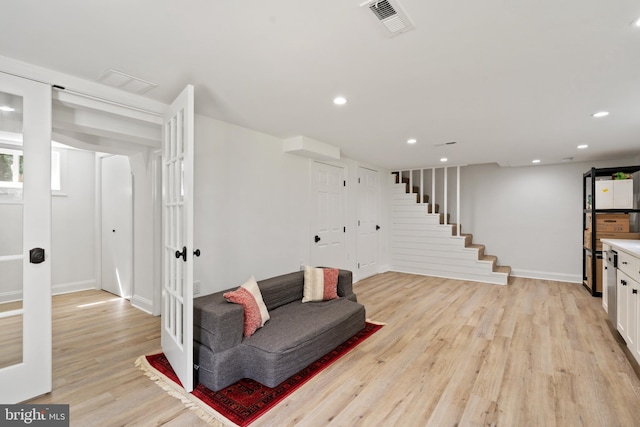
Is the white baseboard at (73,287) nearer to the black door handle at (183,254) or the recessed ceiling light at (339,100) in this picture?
the black door handle at (183,254)

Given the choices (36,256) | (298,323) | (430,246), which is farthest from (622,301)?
(36,256)

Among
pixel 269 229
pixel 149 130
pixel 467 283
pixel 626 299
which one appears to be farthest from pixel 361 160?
pixel 626 299

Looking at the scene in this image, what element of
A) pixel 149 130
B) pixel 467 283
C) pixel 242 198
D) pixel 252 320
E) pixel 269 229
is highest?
pixel 149 130

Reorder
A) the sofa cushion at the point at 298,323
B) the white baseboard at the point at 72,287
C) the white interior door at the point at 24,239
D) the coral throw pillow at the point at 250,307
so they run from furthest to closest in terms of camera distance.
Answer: the white baseboard at the point at 72,287 → the coral throw pillow at the point at 250,307 → the sofa cushion at the point at 298,323 → the white interior door at the point at 24,239

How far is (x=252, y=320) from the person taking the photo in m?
2.42

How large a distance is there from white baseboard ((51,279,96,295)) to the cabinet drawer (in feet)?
21.7

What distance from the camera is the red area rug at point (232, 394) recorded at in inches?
72.7

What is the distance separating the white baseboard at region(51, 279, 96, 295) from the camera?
448cm

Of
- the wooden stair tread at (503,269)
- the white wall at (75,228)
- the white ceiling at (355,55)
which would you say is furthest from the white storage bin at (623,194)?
the white wall at (75,228)

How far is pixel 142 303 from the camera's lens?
12.7ft

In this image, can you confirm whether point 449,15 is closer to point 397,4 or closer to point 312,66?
point 397,4

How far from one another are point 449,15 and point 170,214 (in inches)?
89.2

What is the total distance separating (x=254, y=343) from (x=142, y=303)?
2414mm

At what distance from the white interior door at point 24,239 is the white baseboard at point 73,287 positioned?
316 cm
